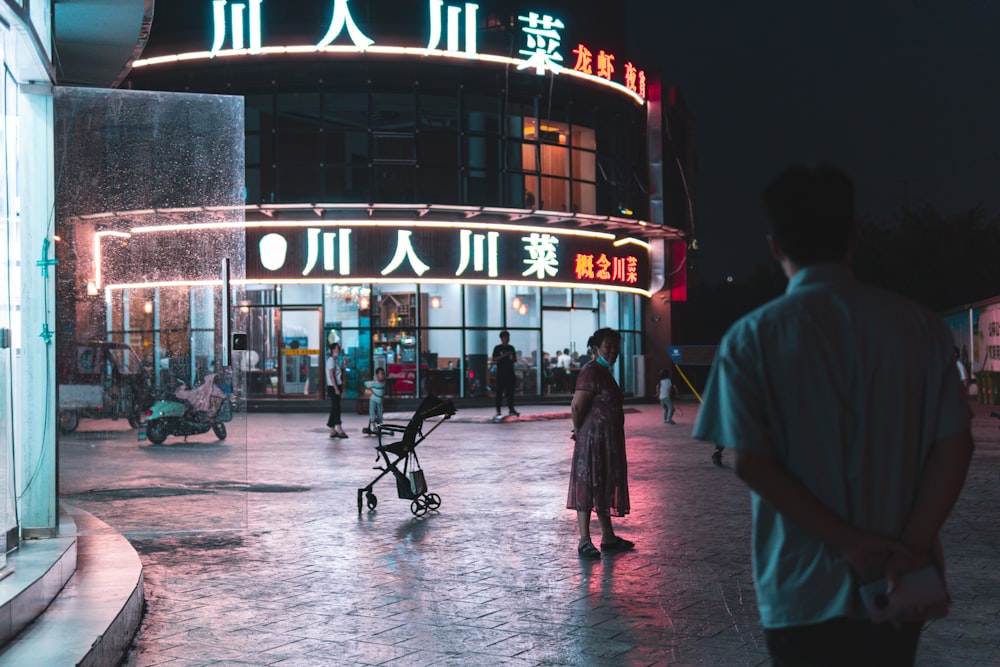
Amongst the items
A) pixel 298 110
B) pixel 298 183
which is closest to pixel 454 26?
pixel 298 110

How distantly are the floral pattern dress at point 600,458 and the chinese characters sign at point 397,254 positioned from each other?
2307 centimetres

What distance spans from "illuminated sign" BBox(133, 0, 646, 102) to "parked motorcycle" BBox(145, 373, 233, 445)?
23.8m

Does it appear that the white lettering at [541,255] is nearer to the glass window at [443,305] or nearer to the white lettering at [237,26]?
the glass window at [443,305]

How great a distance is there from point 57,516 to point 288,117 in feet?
82.9

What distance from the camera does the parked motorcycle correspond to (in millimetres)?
8570

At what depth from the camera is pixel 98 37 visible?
846cm

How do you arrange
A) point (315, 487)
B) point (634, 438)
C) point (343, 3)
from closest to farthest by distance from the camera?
1. point (315, 487)
2. point (634, 438)
3. point (343, 3)

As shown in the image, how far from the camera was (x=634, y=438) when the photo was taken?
2123 cm

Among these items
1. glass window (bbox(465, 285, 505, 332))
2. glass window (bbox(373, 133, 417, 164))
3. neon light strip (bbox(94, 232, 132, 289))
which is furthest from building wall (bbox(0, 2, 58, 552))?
glass window (bbox(465, 285, 505, 332))

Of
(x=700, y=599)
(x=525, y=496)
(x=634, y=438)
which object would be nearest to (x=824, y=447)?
(x=700, y=599)

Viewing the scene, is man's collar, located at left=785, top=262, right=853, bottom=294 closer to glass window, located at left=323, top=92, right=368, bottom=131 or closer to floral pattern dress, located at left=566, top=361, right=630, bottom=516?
floral pattern dress, located at left=566, top=361, right=630, bottom=516

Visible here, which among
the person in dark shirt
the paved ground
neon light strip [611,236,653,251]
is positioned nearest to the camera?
the paved ground

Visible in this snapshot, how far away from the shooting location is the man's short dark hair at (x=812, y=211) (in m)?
2.71

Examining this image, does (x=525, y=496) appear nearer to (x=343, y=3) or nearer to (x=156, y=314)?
(x=156, y=314)
